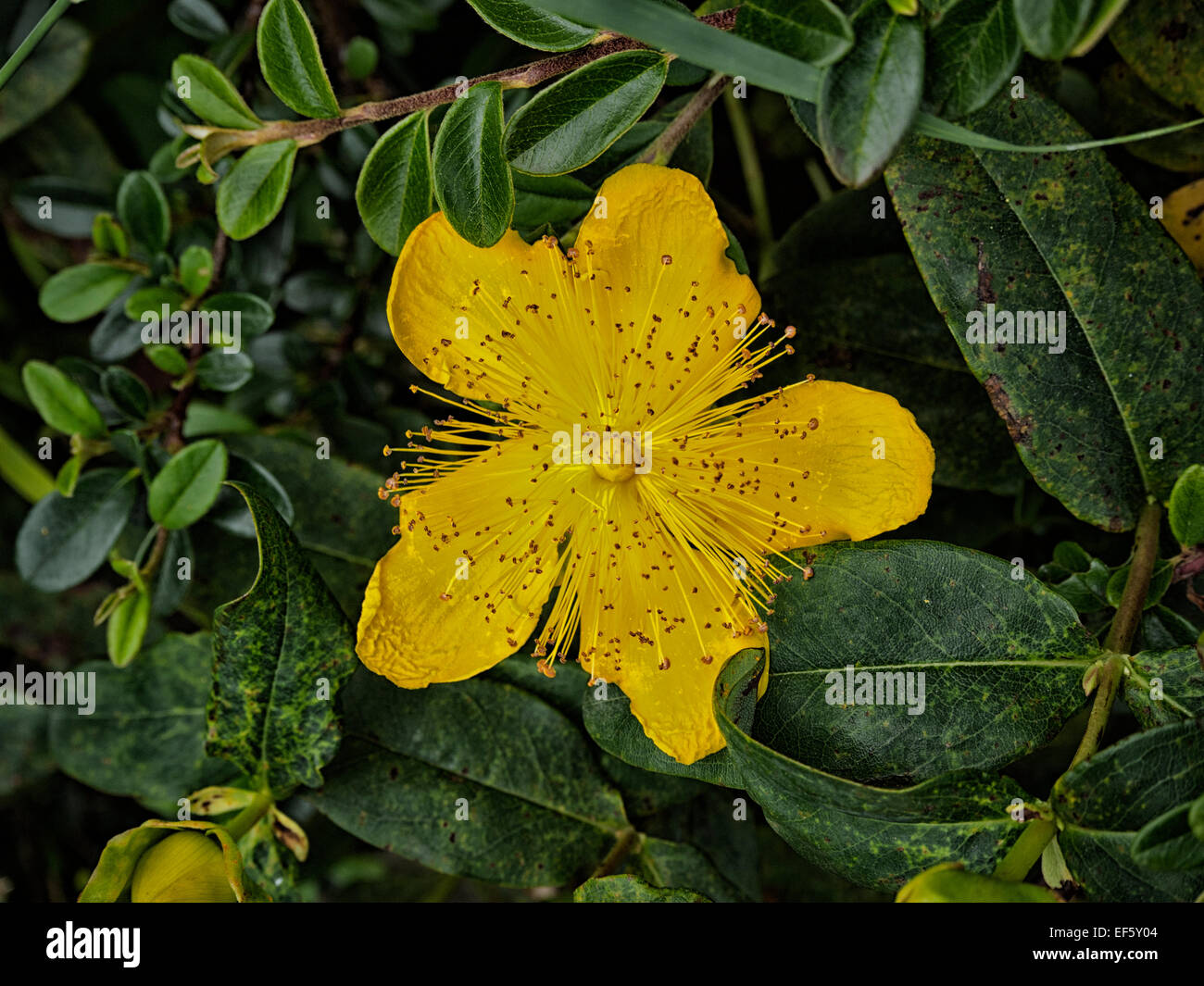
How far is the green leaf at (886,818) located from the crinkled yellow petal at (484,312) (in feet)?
1.30

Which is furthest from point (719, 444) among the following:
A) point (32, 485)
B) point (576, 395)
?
point (32, 485)

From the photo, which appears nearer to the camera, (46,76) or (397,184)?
(397,184)

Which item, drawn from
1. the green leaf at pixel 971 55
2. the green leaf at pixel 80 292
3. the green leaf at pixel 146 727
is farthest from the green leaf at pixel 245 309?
the green leaf at pixel 971 55

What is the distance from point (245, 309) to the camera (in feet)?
3.76

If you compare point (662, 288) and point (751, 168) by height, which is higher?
point (751, 168)

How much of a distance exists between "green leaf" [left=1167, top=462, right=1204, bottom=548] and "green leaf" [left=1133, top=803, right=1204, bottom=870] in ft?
0.94

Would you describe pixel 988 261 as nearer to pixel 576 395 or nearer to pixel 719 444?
pixel 719 444

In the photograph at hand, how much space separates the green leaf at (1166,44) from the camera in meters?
1.06

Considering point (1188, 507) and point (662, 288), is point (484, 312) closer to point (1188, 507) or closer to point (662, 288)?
point (662, 288)

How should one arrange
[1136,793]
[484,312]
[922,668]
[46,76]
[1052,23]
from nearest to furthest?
[1052,23] → [1136,793] → [922,668] → [484,312] → [46,76]

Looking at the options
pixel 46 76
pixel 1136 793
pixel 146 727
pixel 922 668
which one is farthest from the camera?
pixel 46 76

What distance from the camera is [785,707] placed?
3.04 ft

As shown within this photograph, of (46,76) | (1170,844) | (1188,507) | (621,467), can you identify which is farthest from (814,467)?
(46,76)

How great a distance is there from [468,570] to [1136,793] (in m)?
0.64
